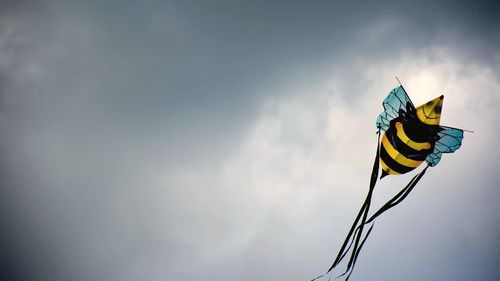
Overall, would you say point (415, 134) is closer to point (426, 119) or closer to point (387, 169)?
point (426, 119)

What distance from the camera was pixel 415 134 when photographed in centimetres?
666

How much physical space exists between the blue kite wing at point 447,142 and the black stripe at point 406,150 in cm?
27

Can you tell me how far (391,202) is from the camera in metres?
5.31

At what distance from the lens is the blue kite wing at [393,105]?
6.72 m

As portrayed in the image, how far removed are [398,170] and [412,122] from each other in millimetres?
1476

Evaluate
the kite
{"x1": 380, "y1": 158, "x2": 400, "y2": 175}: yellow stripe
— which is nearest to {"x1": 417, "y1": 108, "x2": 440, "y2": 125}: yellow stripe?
the kite

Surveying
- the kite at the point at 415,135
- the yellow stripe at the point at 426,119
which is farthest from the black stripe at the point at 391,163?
the yellow stripe at the point at 426,119

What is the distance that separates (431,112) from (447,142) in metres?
0.94

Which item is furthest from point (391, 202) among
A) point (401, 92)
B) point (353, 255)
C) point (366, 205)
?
point (401, 92)

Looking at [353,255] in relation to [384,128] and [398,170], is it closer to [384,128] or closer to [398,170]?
[398,170]

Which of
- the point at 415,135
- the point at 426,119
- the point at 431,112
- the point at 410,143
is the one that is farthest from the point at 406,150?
the point at 431,112

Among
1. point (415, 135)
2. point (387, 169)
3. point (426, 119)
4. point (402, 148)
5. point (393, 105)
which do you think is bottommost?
point (387, 169)

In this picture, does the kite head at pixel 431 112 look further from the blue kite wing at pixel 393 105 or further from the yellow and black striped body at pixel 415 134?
the blue kite wing at pixel 393 105

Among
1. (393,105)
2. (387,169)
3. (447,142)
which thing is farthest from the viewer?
(387,169)
